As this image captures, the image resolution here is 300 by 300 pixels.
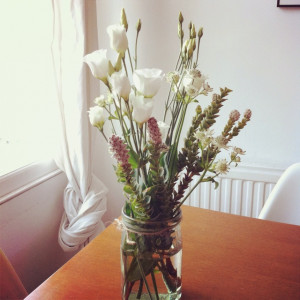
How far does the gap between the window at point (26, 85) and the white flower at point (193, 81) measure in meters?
1.01

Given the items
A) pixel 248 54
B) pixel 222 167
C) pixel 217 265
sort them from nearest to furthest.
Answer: pixel 222 167
pixel 217 265
pixel 248 54

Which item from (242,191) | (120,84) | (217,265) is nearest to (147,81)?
(120,84)

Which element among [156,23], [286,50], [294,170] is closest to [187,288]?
[294,170]

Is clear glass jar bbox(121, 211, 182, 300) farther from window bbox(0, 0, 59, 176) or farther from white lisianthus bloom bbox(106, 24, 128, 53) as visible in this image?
window bbox(0, 0, 59, 176)

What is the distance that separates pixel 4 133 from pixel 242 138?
1171 mm

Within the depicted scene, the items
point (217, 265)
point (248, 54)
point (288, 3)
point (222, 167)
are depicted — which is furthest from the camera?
point (248, 54)

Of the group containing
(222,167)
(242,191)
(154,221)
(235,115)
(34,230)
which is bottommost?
(34,230)

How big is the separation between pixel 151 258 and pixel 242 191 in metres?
1.18

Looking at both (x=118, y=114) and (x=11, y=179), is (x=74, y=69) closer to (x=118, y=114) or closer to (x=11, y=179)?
(x=11, y=179)

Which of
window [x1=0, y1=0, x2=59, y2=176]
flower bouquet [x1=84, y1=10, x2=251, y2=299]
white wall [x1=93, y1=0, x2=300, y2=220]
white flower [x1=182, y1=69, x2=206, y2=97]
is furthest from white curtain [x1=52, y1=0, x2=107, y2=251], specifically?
white flower [x1=182, y1=69, x2=206, y2=97]

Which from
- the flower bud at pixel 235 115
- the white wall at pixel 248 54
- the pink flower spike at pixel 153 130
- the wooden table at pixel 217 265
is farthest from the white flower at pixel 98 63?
the white wall at pixel 248 54

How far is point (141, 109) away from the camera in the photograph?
62 centimetres

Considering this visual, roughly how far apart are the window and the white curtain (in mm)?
47

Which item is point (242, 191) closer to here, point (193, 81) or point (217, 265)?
point (217, 265)
